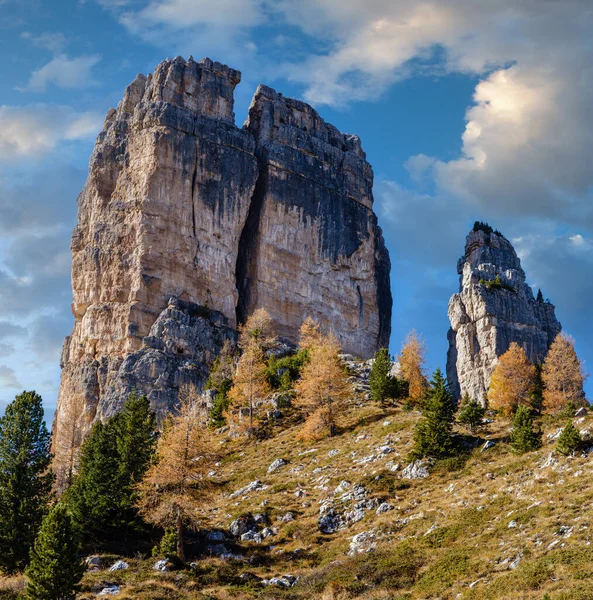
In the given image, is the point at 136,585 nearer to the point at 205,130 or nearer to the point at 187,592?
the point at 187,592

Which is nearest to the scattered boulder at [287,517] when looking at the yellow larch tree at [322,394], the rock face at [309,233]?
the yellow larch tree at [322,394]

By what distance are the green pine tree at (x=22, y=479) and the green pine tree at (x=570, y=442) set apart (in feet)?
112

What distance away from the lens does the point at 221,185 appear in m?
113

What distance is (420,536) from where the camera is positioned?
135ft

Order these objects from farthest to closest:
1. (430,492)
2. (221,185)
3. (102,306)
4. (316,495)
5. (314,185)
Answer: (314,185)
(221,185)
(102,306)
(316,495)
(430,492)

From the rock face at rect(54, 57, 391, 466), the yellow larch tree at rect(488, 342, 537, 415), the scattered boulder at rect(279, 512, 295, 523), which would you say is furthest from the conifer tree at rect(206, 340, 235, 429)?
the scattered boulder at rect(279, 512, 295, 523)

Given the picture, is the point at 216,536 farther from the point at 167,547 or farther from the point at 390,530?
the point at 390,530

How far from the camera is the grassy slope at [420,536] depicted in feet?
109

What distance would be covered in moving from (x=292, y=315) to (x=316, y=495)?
64124 mm

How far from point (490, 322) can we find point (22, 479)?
7488cm

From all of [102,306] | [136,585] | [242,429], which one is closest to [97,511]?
[136,585]

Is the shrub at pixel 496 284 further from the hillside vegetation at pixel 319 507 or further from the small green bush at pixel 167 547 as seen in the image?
the small green bush at pixel 167 547

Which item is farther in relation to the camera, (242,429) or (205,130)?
(205,130)

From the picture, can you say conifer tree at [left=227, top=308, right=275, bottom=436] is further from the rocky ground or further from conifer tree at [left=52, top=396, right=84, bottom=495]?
conifer tree at [left=52, top=396, right=84, bottom=495]
